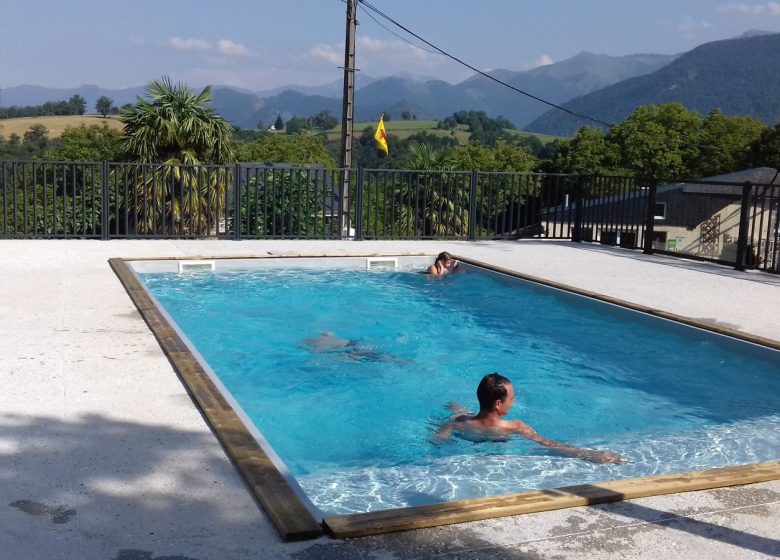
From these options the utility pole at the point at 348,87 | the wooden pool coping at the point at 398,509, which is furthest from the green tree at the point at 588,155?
the wooden pool coping at the point at 398,509

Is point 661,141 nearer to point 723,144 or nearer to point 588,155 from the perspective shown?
point 723,144

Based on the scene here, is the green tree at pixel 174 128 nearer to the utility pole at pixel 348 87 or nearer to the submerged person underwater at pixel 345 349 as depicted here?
the utility pole at pixel 348 87

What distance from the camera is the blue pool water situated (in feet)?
15.2

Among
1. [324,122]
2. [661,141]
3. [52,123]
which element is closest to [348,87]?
[661,141]

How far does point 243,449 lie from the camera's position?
11.9ft

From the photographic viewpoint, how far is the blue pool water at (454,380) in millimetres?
4625

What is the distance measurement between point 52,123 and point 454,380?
8919 centimetres

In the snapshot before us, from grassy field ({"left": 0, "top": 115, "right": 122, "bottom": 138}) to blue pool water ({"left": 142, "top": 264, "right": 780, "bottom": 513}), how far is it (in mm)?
74094

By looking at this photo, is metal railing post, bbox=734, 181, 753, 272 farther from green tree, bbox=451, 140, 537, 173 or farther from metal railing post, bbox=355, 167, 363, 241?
green tree, bbox=451, 140, 537, 173

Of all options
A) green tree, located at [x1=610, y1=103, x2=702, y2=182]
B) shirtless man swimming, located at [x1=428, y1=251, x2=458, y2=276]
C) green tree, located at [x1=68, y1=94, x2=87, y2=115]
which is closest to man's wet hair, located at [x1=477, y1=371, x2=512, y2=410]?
shirtless man swimming, located at [x1=428, y1=251, x2=458, y2=276]

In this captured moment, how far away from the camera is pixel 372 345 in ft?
26.4

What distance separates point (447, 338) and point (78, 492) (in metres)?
5.70

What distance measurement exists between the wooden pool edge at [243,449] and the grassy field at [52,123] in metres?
77.8

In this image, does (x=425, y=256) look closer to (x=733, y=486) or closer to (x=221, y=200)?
(x=221, y=200)
